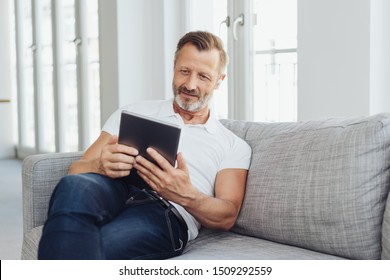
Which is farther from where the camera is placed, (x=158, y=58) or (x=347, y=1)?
(x=158, y=58)

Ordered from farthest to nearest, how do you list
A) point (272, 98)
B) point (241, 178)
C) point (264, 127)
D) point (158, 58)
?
point (158, 58)
point (272, 98)
point (264, 127)
point (241, 178)

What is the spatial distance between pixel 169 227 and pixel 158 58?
2.48m

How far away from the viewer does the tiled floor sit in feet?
8.89

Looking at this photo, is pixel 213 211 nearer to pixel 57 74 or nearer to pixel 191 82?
pixel 191 82

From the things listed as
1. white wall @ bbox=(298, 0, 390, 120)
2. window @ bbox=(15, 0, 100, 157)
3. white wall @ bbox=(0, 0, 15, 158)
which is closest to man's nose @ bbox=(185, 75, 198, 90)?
white wall @ bbox=(298, 0, 390, 120)

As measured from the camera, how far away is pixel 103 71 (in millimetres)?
4012

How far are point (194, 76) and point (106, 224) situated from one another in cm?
57

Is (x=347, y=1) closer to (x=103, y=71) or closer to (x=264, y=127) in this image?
(x=264, y=127)

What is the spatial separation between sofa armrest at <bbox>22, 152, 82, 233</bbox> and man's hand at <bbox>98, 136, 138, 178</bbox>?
323 millimetres

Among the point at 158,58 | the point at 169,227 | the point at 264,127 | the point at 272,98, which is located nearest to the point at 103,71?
the point at 158,58

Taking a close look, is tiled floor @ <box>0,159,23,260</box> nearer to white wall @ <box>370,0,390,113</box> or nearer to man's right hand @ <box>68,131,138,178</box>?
man's right hand @ <box>68,131,138,178</box>

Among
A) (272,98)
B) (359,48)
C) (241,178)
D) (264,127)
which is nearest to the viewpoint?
(241,178)

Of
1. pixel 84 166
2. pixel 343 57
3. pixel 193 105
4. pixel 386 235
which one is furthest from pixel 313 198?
pixel 343 57

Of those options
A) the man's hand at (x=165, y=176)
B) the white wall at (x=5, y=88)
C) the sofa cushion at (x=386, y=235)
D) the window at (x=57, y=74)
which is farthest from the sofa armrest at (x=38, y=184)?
the white wall at (x=5, y=88)
